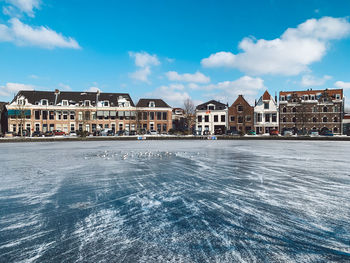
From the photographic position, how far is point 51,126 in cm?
6006

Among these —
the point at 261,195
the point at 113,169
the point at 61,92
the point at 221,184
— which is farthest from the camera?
the point at 61,92

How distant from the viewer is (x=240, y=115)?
208 ft

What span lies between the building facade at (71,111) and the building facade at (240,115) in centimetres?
1790

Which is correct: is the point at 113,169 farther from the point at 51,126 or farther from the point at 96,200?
the point at 51,126

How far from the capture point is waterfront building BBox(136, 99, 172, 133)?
6512 centimetres

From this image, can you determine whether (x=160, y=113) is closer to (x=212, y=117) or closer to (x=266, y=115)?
(x=212, y=117)

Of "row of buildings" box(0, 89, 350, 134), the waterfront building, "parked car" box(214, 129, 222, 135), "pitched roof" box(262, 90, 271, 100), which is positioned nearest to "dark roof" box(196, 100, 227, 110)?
"row of buildings" box(0, 89, 350, 134)

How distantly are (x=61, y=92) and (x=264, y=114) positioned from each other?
56781mm

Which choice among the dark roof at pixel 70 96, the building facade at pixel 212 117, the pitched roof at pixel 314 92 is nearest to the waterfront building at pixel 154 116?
the dark roof at pixel 70 96

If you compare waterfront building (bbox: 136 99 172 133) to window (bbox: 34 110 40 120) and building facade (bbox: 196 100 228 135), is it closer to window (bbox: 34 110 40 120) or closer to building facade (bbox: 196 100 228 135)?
building facade (bbox: 196 100 228 135)

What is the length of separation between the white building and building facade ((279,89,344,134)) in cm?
167

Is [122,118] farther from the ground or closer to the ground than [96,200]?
farther from the ground

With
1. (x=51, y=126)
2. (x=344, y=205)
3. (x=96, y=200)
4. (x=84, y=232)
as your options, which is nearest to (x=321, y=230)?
(x=344, y=205)

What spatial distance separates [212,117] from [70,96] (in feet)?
133
